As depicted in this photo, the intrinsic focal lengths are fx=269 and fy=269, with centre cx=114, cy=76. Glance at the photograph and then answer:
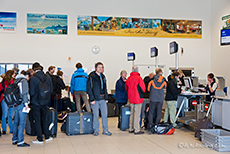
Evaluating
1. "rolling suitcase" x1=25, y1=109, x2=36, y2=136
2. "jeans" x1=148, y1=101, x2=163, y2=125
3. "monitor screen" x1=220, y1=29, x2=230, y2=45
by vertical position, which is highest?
"monitor screen" x1=220, y1=29, x2=230, y2=45

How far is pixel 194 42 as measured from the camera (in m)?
12.4

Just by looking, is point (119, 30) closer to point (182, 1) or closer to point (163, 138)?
point (182, 1)

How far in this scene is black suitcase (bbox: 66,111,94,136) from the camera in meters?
6.14

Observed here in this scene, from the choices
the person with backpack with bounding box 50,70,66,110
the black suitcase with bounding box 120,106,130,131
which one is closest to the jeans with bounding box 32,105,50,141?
the black suitcase with bounding box 120,106,130,131

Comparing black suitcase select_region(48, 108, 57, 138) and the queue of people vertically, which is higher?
the queue of people

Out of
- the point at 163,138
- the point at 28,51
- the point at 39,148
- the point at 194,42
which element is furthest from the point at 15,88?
the point at 194,42

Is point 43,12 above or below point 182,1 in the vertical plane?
below

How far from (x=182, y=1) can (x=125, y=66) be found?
4.01 meters

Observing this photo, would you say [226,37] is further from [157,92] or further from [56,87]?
[56,87]

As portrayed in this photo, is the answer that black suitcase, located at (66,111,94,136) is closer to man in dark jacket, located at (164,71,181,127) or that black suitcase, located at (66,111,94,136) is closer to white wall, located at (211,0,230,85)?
man in dark jacket, located at (164,71,181,127)

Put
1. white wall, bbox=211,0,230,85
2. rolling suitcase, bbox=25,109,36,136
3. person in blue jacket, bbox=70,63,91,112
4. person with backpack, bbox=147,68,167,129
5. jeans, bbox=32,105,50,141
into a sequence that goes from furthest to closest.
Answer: white wall, bbox=211,0,230,85 → person in blue jacket, bbox=70,63,91,112 → person with backpack, bbox=147,68,167,129 → rolling suitcase, bbox=25,109,36,136 → jeans, bbox=32,105,50,141

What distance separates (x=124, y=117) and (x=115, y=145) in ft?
4.86

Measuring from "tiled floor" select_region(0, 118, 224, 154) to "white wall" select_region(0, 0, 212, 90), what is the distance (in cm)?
526

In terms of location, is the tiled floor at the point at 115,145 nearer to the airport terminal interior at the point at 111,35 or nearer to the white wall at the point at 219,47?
the airport terminal interior at the point at 111,35
